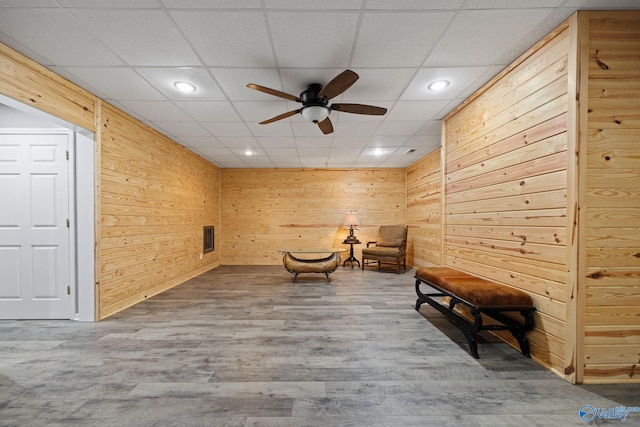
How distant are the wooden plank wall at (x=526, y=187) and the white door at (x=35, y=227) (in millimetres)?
4547

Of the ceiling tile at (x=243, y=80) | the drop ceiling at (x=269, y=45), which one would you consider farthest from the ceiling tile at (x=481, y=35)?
the ceiling tile at (x=243, y=80)

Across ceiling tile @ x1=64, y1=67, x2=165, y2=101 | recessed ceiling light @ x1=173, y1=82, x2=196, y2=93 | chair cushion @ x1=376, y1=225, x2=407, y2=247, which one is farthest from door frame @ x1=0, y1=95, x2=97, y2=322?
chair cushion @ x1=376, y1=225, x2=407, y2=247

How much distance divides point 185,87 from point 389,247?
16.0ft

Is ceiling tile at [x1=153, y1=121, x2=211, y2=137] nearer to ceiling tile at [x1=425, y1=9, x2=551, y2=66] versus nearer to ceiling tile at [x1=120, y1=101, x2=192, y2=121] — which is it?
ceiling tile at [x1=120, y1=101, x2=192, y2=121]

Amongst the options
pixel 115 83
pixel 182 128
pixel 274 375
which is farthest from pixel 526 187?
pixel 182 128

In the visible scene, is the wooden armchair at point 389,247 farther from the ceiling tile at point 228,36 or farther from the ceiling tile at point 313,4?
the ceiling tile at point 313,4

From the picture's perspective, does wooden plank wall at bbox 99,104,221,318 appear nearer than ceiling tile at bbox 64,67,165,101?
No

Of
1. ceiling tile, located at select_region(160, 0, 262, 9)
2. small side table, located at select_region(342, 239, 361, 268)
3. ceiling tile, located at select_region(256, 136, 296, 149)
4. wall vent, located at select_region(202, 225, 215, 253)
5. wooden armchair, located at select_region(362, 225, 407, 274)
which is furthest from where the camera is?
small side table, located at select_region(342, 239, 361, 268)

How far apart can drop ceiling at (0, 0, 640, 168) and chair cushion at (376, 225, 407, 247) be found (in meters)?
3.11

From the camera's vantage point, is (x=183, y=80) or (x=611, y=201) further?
(x=183, y=80)

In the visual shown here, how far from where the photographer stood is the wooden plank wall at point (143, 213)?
2834 millimetres

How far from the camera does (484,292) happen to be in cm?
195

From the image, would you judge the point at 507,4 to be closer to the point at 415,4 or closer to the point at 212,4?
the point at 415,4

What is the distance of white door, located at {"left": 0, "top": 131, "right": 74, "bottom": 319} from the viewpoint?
269 cm
